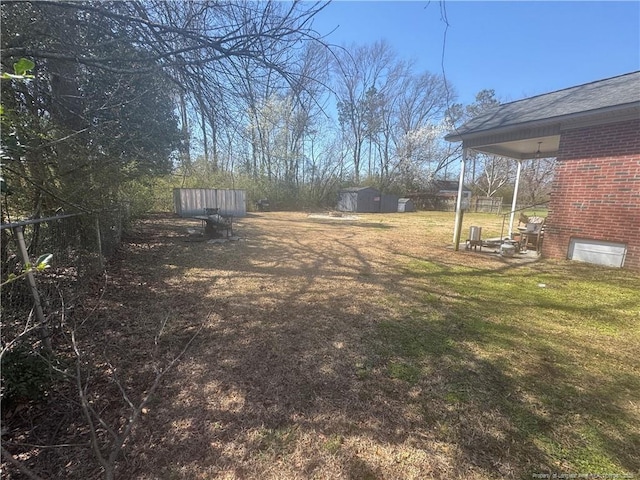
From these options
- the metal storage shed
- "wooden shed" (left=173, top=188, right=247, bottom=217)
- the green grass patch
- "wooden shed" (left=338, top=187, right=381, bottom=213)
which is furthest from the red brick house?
the metal storage shed

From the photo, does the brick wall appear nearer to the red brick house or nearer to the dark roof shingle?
the red brick house

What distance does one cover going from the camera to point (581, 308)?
4125 mm

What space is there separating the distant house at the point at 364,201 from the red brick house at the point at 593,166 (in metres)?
16.6

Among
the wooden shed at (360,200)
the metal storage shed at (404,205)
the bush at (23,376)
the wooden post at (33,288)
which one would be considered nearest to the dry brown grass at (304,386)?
the bush at (23,376)

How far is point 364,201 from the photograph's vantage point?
2444cm

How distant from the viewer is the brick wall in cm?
569

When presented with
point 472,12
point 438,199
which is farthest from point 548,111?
point 438,199

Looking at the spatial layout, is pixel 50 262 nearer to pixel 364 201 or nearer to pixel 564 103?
pixel 564 103

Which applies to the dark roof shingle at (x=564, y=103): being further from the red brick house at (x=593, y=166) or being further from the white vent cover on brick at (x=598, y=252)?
the white vent cover on brick at (x=598, y=252)

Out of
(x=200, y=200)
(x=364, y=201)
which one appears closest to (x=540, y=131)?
(x=200, y=200)

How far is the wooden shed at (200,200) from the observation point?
15055 millimetres

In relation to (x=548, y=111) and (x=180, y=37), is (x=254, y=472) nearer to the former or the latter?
(x=180, y=37)

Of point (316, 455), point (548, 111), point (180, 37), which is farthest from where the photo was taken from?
point (548, 111)

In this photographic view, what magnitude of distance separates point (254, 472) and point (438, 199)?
3141 cm
